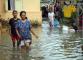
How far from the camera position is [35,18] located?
31172 millimetres

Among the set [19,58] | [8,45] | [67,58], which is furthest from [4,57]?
[8,45]

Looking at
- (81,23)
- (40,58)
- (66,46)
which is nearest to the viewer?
(40,58)

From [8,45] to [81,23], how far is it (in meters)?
12.6

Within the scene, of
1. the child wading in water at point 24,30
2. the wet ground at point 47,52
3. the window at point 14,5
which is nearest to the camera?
the wet ground at point 47,52

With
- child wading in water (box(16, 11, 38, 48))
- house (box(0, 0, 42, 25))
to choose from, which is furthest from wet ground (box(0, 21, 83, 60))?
house (box(0, 0, 42, 25))

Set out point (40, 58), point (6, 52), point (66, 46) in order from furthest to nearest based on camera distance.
→ point (66, 46), point (6, 52), point (40, 58)

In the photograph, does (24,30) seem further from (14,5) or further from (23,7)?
(14,5)

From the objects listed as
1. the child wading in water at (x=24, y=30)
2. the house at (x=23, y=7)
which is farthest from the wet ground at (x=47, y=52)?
the house at (x=23, y=7)

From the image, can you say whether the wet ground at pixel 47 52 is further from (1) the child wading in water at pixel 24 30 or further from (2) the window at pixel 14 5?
(2) the window at pixel 14 5

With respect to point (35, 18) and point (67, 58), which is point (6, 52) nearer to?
point (67, 58)

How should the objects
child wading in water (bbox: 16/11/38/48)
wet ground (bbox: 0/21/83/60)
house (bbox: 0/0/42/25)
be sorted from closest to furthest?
wet ground (bbox: 0/21/83/60) → child wading in water (bbox: 16/11/38/48) → house (bbox: 0/0/42/25)

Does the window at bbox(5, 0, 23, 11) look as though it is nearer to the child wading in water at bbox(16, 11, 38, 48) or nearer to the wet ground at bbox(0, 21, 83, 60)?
the wet ground at bbox(0, 21, 83, 60)

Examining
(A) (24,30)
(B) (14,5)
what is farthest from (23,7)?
(A) (24,30)

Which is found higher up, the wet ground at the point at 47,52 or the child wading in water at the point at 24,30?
the child wading in water at the point at 24,30
